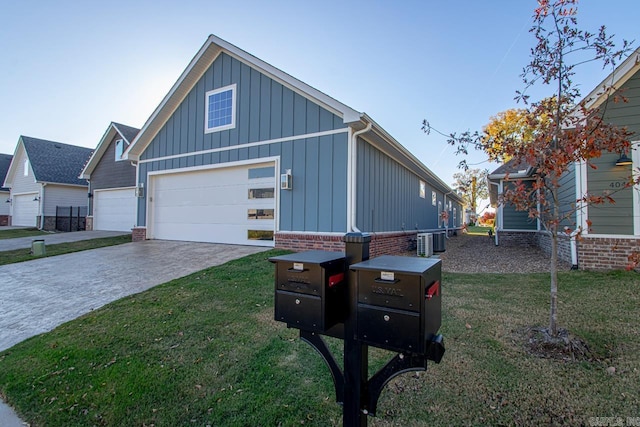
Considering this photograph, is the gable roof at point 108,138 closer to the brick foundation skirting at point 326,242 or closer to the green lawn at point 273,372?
the brick foundation skirting at point 326,242

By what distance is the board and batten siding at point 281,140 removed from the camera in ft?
25.4

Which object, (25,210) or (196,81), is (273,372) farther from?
(25,210)

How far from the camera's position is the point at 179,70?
10320mm

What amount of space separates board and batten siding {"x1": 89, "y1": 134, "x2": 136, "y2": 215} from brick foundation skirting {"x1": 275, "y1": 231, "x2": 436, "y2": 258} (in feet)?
34.6

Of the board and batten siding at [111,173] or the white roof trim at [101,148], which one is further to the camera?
the white roof trim at [101,148]

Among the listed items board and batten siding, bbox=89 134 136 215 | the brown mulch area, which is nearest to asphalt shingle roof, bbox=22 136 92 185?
board and batten siding, bbox=89 134 136 215

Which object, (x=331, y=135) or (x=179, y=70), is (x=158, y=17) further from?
(x=331, y=135)

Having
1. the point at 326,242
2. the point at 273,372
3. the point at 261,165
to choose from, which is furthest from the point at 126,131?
the point at 273,372

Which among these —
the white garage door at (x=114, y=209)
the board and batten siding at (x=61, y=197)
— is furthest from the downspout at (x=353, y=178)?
the board and batten siding at (x=61, y=197)

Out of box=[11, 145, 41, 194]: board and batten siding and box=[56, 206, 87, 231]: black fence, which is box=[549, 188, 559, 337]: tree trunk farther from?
box=[11, 145, 41, 194]: board and batten siding

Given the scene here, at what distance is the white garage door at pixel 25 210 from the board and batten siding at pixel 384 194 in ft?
69.9

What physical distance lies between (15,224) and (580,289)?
96.2ft

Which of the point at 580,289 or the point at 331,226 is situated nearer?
the point at 580,289

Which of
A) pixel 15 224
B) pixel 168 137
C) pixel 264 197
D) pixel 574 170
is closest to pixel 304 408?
pixel 264 197
